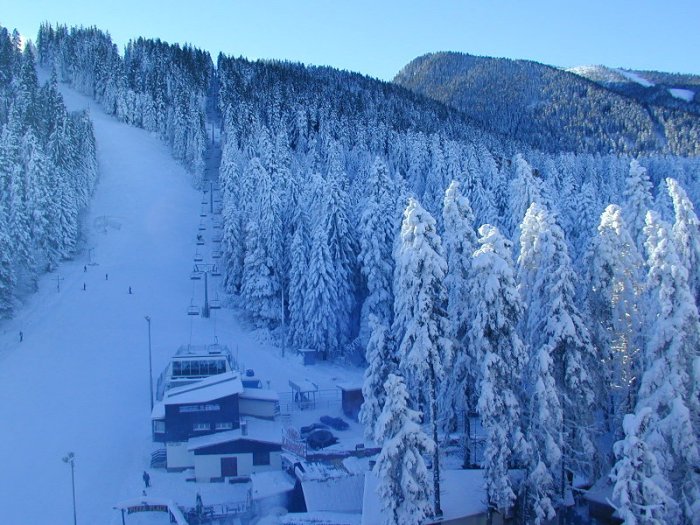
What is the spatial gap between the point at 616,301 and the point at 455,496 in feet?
29.9

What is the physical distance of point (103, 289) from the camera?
64438 millimetres

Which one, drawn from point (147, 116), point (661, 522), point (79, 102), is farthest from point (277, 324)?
point (79, 102)

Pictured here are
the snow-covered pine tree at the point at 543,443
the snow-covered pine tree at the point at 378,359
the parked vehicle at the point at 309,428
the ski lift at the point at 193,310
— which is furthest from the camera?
the ski lift at the point at 193,310

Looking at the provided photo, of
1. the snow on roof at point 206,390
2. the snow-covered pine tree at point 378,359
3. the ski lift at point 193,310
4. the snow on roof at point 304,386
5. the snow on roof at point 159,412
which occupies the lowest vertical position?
the snow on roof at point 304,386

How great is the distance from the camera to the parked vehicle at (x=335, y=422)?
133 ft

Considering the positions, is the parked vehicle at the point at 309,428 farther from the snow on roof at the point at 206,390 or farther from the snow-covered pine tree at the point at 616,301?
the snow-covered pine tree at the point at 616,301

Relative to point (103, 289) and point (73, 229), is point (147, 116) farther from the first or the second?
point (103, 289)

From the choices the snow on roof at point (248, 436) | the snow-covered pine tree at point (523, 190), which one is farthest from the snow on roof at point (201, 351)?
the snow-covered pine tree at point (523, 190)

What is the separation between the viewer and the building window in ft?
119

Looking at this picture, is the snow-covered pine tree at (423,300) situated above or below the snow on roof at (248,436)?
above

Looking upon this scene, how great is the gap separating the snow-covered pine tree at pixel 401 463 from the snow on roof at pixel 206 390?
16.5 m

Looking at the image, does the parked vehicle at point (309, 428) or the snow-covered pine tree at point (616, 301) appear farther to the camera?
the parked vehicle at point (309, 428)

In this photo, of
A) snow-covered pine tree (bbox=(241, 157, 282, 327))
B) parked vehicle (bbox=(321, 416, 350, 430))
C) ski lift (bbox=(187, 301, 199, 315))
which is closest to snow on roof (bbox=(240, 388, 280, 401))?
parked vehicle (bbox=(321, 416, 350, 430))

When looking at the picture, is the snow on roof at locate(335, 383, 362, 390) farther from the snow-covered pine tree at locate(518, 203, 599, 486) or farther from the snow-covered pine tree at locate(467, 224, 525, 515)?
the snow-covered pine tree at locate(467, 224, 525, 515)
